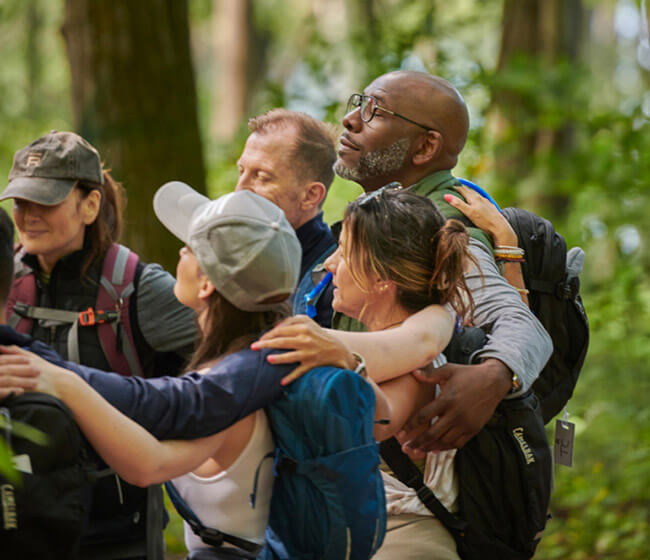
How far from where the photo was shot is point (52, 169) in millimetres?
3072

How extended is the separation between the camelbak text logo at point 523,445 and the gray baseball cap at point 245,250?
38.3 inches

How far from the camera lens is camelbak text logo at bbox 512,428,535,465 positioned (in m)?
2.64

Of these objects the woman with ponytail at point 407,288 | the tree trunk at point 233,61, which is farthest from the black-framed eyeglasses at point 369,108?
the tree trunk at point 233,61

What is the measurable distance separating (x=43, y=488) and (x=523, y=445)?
150 centimetres

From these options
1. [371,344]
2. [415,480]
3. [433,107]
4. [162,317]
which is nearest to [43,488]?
[371,344]

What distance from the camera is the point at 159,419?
193 cm

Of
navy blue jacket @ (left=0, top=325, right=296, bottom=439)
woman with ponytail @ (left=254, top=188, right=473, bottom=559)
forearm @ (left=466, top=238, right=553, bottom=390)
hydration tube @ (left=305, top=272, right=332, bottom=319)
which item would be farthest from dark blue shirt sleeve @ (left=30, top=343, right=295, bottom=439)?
hydration tube @ (left=305, top=272, right=332, bottom=319)

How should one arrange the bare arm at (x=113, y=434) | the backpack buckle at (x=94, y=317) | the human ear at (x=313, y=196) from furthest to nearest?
the human ear at (x=313, y=196) → the backpack buckle at (x=94, y=317) → the bare arm at (x=113, y=434)

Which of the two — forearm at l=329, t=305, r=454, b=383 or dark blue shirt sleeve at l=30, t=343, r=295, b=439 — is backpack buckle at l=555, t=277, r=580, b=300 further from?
dark blue shirt sleeve at l=30, t=343, r=295, b=439

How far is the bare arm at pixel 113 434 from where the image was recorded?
1.84m

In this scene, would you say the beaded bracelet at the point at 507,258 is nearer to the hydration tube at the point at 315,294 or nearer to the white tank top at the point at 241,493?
the hydration tube at the point at 315,294

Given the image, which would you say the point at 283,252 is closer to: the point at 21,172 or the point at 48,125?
the point at 21,172

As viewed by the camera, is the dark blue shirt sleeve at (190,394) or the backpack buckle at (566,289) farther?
the backpack buckle at (566,289)

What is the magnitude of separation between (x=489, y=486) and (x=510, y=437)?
168 millimetres
